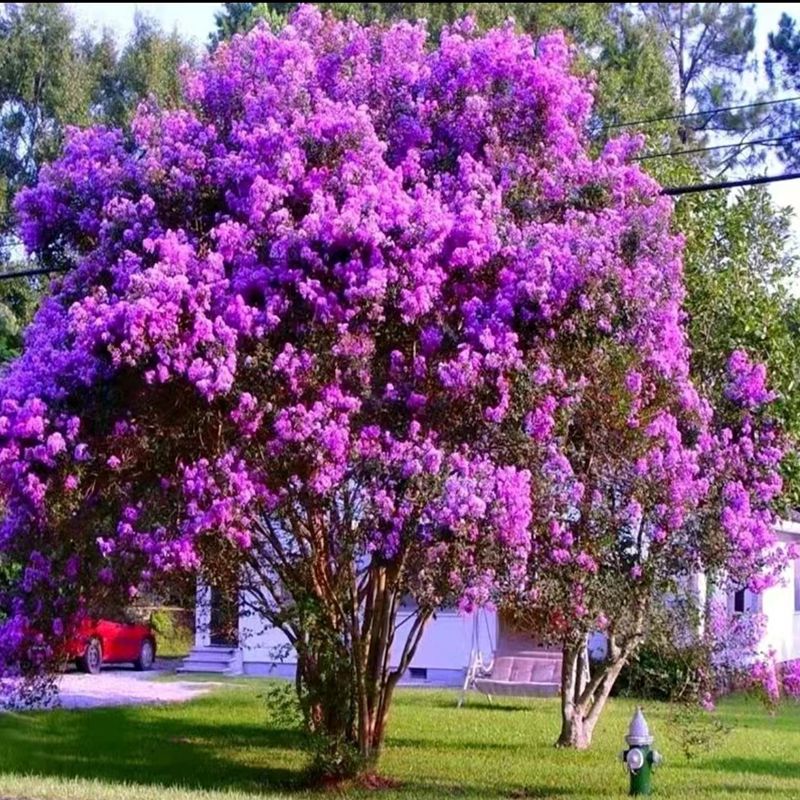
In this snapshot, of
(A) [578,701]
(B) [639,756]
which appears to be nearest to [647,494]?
(B) [639,756]

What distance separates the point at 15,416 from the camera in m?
9.80

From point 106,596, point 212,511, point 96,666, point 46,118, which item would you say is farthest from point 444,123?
point 46,118

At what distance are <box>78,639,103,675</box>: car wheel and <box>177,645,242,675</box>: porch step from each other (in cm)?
147

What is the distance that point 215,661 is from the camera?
80.7 feet

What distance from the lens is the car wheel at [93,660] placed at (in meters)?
24.6

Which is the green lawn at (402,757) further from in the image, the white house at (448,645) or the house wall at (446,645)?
the house wall at (446,645)

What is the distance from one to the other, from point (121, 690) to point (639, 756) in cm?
1171

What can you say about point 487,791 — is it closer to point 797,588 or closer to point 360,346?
point 360,346

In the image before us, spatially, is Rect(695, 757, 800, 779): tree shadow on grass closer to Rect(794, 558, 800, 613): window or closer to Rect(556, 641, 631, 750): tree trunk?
Rect(556, 641, 631, 750): tree trunk

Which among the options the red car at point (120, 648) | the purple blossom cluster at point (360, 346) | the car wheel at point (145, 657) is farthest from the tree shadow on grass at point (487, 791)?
the car wheel at point (145, 657)

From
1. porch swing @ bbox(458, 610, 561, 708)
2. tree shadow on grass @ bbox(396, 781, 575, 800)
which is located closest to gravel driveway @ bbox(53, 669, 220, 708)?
porch swing @ bbox(458, 610, 561, 708)

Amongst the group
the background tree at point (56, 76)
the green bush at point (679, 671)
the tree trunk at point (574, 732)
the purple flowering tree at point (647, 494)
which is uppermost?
the background tree at point (56, 76)

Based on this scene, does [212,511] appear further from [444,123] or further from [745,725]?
[745,725]

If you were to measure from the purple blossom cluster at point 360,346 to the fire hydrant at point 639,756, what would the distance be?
1.26 m
